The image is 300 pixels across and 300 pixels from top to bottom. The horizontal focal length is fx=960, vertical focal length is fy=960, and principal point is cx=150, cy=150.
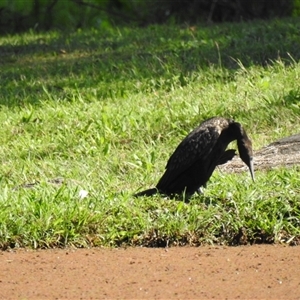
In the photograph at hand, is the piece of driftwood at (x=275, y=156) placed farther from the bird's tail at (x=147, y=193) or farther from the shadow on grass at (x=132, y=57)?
the shadow on grass at (x=132, y=57)

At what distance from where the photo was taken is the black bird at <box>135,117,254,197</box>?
6.40 meters

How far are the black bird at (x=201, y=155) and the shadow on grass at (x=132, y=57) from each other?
3.22m

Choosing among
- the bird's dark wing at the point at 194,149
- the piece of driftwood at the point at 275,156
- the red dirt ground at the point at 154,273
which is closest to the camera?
the red dirt ground at the point at 154,273

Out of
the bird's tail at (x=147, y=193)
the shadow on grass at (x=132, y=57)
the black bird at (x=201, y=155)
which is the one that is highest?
the black bird at (x=201, y=155)

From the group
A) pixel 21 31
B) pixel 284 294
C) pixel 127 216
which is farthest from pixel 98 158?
pixel 21 31

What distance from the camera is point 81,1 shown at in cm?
1650

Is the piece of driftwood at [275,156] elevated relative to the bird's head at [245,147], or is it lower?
lower

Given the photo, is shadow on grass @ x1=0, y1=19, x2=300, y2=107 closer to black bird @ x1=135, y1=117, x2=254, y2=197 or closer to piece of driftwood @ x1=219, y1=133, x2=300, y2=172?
piece of driftwood @ x1=219, y1=133, x2=300, y2=172

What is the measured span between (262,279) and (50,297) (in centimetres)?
117

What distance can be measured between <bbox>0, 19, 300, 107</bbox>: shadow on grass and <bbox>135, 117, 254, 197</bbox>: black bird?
3222mm

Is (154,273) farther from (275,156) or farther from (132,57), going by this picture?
(132,57)

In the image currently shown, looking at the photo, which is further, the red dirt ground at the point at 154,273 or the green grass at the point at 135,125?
the green grass at the point at 135,125

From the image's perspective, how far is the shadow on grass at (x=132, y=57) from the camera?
32.7 feet

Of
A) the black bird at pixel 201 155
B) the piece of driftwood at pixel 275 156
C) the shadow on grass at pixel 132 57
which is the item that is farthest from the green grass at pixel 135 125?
the piece of driftwood at pixel 275 156
